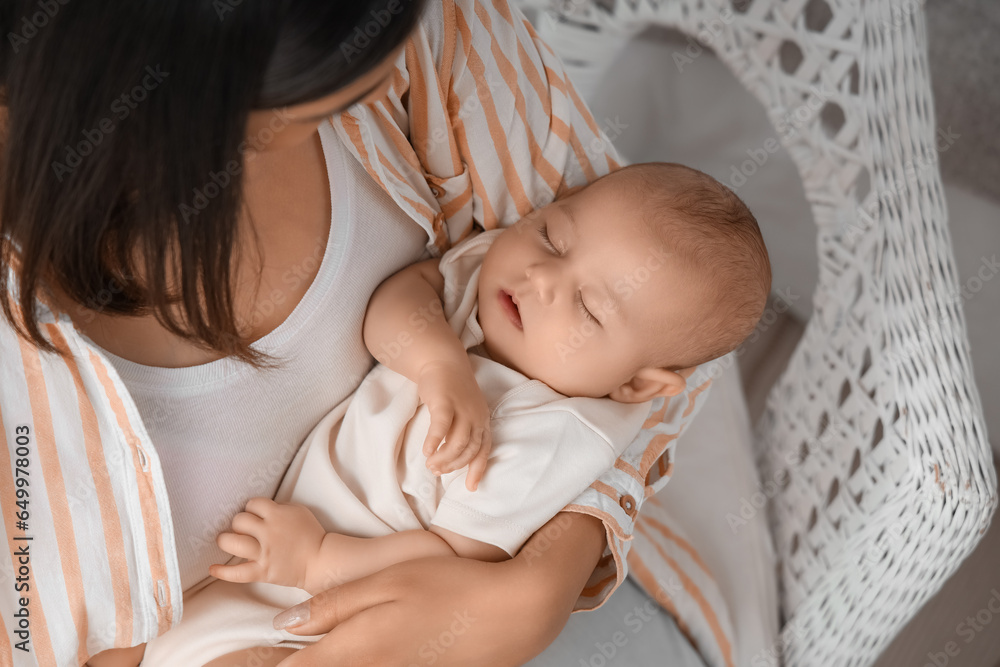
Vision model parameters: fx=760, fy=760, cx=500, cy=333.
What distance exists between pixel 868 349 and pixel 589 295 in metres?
0.52

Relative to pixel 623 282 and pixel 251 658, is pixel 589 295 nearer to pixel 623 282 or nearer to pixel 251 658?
pixel 623 282

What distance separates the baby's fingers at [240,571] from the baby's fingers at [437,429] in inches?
8.2

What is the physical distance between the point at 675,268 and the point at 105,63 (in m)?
0.60

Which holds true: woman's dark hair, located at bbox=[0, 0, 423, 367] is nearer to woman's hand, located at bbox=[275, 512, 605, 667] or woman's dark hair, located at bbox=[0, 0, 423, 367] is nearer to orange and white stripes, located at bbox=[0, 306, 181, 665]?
orange and white stripes, located at bbox=[0, 306, 181, 665]

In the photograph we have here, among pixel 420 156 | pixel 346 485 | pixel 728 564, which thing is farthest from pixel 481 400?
pixel 728 564

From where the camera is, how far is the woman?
18.8 inches

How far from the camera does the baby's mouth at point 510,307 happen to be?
885 millimetres

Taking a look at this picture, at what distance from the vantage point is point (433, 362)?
2.73ft

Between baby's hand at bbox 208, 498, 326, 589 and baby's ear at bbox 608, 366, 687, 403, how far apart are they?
0.39 metres

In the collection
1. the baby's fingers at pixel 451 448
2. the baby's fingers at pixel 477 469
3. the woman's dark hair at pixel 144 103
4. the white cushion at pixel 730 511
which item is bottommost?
the white cushion at pixel 730 511

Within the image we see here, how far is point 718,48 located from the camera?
1.17m

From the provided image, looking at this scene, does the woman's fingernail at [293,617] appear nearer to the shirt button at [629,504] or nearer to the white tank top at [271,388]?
the white tank top at [271,388]

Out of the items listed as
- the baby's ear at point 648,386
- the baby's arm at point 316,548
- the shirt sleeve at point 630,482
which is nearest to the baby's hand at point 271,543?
the baby's arm at point 316,548

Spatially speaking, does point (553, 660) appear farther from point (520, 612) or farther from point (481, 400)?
point (481, 400)
